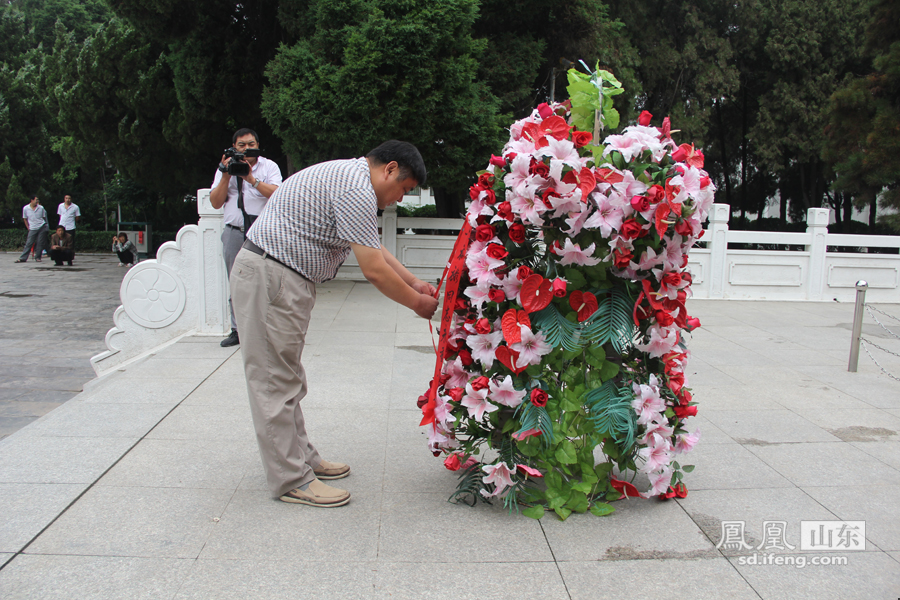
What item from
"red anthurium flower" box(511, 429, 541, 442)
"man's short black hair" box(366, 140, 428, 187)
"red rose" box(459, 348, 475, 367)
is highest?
"man's short black hair" box(366, 140, 428, 187)

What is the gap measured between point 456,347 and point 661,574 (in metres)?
1.21

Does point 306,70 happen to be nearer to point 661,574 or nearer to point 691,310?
point 691,310

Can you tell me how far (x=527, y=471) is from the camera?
287 cm

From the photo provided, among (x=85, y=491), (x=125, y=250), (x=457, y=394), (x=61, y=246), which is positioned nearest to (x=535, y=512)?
(x=457, y=394)

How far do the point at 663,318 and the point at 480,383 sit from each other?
0.81 metres

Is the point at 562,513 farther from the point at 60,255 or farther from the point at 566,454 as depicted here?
the point at 60,255

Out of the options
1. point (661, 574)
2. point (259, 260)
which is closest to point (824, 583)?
point (661, 574)

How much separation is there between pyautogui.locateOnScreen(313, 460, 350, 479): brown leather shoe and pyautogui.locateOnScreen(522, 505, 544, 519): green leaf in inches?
37.0

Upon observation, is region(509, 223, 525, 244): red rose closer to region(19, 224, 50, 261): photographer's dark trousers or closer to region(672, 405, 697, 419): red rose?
region(672, 405, 697, 419): red rose

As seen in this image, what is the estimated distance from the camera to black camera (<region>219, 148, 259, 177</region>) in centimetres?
496

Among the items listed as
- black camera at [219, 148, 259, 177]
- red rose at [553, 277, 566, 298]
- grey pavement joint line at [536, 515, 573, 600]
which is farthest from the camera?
black camera at [219, 148, 259, 177]

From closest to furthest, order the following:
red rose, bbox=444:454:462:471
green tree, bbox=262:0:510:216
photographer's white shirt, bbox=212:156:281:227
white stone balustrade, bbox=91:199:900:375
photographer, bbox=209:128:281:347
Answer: red rose, bbox=444:454:462:471, photographer, bbox=209:128:281:347, photographer's white shirt, bbox=212:156:281:227, green tree, bbox=262:0:510:216, white stone balustrade, bbox=91:199:900:375

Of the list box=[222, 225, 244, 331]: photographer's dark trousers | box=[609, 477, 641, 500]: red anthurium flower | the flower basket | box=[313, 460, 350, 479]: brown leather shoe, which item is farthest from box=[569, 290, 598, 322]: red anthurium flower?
box=[222, 225, 244, 331]: photographer's dark trousers

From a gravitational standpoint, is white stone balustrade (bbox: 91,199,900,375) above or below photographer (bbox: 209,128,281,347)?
below
